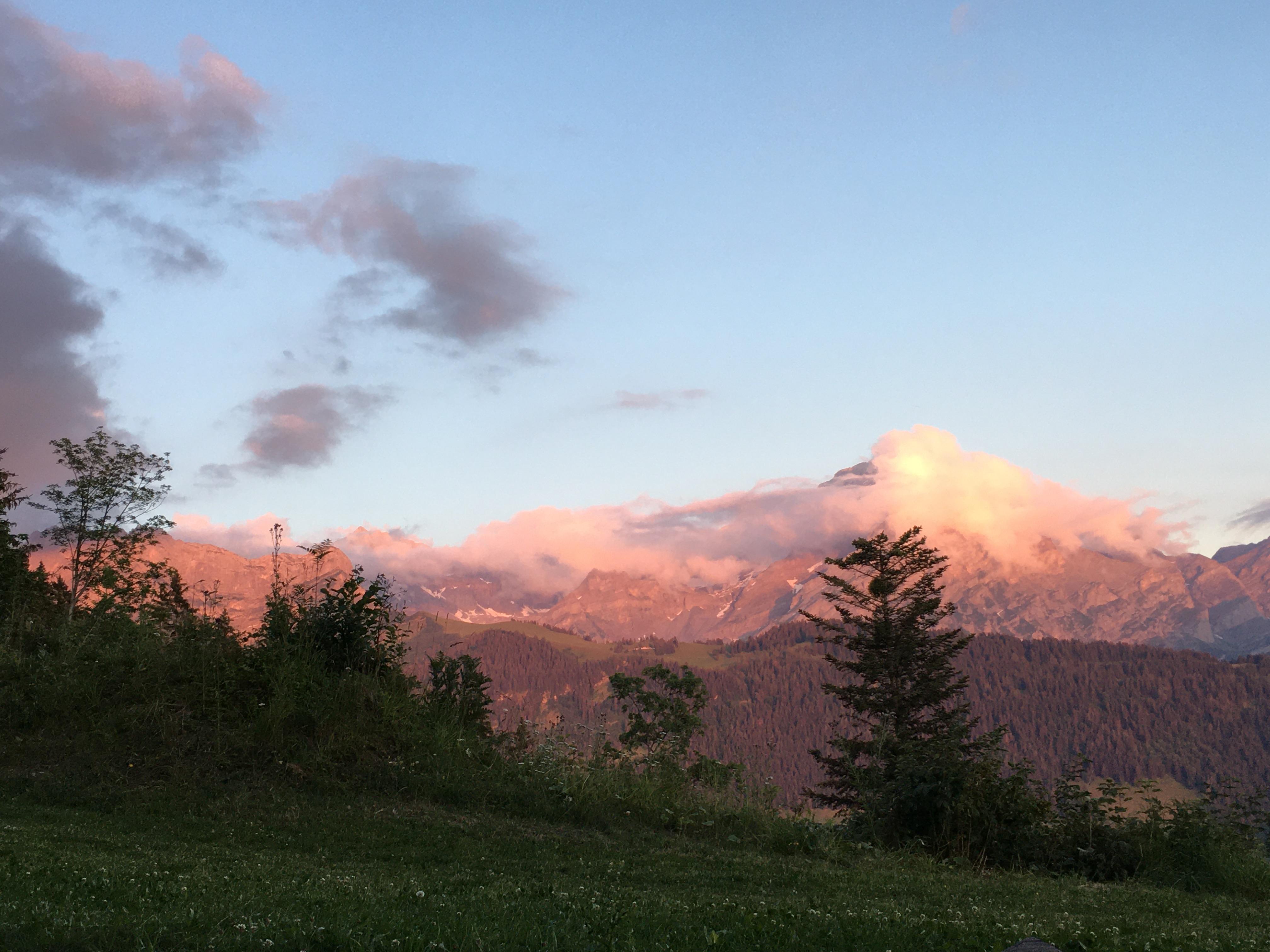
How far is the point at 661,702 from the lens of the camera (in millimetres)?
55844

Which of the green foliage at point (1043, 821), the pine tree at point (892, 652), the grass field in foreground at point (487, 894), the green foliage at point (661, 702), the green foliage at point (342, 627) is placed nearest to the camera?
the grass field in foreground at point (487, 894)

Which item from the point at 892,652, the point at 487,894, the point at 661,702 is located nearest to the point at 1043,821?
the point at 487,894

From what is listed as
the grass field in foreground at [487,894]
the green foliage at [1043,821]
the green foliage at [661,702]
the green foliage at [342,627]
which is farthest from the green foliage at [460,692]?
the green foliage at [661,702]

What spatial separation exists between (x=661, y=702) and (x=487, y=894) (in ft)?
156

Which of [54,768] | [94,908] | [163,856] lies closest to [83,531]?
[54,768]

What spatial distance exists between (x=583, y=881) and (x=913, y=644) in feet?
157

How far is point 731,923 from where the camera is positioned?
8219mm

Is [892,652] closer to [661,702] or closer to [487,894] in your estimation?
[661,702]

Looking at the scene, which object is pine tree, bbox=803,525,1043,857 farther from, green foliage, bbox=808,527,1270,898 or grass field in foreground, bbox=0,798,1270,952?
grass field in foreground, bbox=0,798,1270,952

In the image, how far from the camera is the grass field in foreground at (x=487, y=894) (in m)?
7.19

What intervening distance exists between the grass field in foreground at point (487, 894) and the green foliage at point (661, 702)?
26.6 meters

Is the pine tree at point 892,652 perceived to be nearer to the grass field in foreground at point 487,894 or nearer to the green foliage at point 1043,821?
the green foliage at point 1043,821

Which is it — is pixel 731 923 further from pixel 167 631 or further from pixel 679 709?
pixel 679 709

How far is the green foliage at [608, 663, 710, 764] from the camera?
45.3 m
